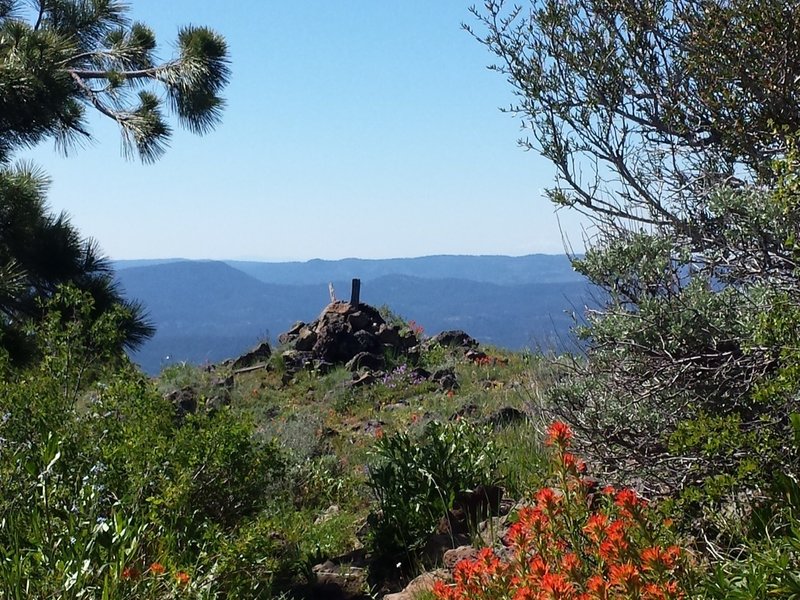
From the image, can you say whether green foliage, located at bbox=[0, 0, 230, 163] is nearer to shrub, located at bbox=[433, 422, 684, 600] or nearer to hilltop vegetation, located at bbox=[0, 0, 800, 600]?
hilltop vegetation, located at bbox=[0, 0, 800, 600]

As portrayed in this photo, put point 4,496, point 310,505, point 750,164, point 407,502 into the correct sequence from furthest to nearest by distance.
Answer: point 310,505 → point 407,502 → point 750,164 → point 4,496

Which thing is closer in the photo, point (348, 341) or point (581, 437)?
point (581, 437)

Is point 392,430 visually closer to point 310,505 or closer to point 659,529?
point 310,505

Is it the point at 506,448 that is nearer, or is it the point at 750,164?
the point at 750,164

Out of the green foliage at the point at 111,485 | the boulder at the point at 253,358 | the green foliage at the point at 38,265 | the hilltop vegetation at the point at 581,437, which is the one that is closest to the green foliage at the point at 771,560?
the hilltop vegetation at the point at 581,437

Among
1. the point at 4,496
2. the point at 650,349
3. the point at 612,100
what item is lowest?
the point at 4,496

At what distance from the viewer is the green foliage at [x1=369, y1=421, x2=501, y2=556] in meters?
4.96

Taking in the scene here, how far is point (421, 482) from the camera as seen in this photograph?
520 cm

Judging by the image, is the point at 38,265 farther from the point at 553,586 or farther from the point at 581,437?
the point at 553,586

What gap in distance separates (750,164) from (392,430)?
518cm

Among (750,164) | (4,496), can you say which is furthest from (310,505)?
(750,164)

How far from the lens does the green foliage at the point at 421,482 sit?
4.96 metres

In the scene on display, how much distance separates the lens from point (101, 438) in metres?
4.58

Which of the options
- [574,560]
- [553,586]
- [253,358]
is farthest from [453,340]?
[553,586]
